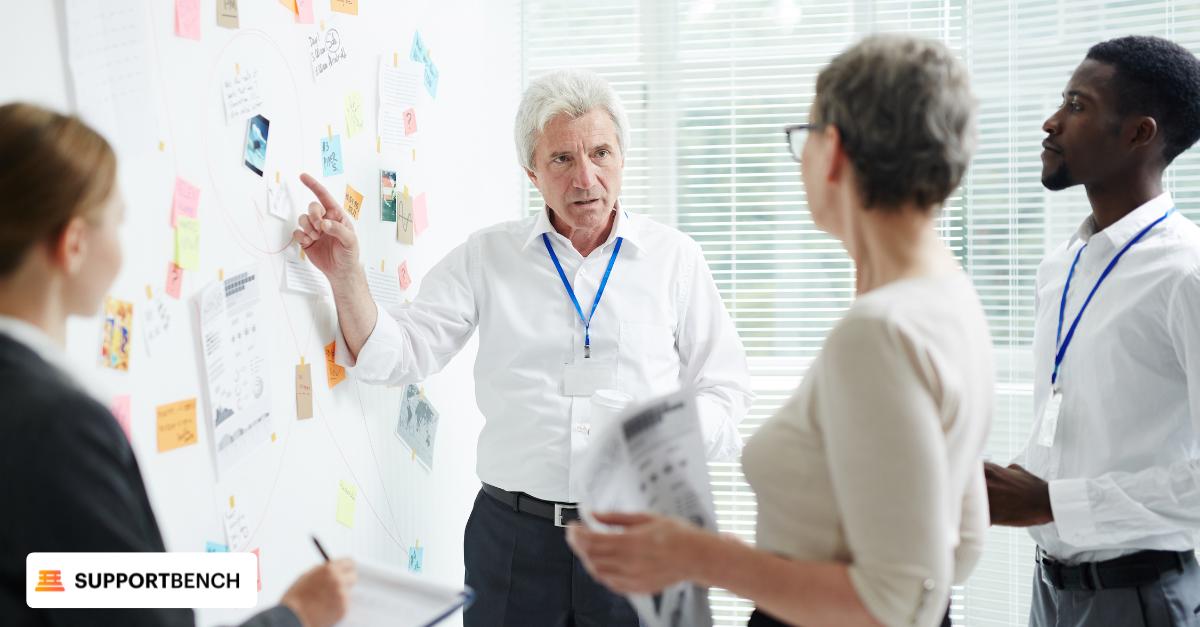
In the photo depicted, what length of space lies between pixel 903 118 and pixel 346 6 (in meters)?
1.49

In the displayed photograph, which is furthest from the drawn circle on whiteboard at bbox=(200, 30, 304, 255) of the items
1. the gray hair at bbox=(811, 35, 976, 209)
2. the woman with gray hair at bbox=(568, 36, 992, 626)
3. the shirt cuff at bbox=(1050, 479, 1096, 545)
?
the shirt cuff at bbox=(1050, 479, 1096, 545)

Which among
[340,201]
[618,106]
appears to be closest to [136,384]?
[340,201]

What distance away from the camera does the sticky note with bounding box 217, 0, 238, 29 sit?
1680mm

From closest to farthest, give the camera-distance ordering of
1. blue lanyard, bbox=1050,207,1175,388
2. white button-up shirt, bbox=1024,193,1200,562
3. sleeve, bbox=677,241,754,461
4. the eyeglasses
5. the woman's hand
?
the woman's hand
the eyeglasses
white button-up shirt, bbox=1024,193,1200,562
blue lanyard, bbox=1050,207,1175,388
sleeve, bbox=677,241,754,461

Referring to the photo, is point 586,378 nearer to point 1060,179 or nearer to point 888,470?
point 1060,179

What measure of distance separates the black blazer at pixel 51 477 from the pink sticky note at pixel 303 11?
3.96 feet

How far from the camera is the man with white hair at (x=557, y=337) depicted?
7.29 feet

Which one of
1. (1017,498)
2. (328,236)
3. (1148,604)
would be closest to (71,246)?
(328,236)

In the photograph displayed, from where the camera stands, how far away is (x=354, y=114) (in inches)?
85.9

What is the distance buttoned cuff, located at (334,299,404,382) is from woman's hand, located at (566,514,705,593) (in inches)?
41.4

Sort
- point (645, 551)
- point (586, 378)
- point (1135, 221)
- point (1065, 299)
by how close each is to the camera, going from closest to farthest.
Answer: point (645, 551), point (1135, 221), point (1065, 299), point (586, 378)

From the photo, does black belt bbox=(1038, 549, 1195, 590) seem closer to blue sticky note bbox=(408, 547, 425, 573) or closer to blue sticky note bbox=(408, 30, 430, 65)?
blue sticky note bbox=(408, 547, 425, 573)

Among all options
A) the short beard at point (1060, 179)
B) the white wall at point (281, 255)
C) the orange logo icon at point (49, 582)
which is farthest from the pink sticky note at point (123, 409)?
the short beard at point (1060, 179)

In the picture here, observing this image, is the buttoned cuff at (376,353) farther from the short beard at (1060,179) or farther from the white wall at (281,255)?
the short beard at (1060,179)
